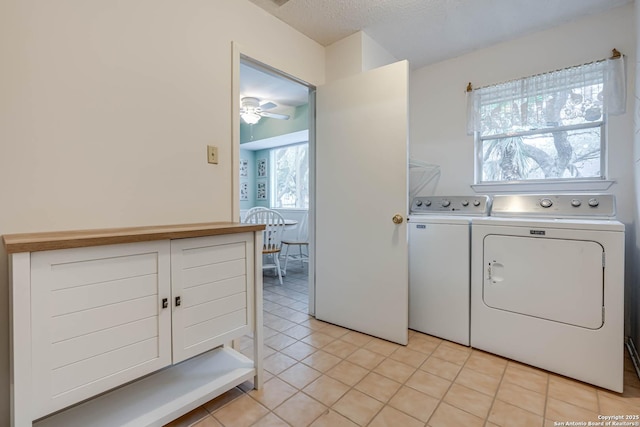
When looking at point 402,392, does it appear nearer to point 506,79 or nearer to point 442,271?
point 442,271

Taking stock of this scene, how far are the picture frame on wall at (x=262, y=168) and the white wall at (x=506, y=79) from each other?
3419 mm

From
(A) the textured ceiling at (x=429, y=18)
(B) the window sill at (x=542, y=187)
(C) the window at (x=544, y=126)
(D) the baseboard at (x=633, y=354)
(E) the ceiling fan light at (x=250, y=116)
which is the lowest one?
(D) the baseboard at (x=633, y=354)

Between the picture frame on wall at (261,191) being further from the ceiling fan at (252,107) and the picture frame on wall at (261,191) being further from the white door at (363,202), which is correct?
the white door at (363,202)

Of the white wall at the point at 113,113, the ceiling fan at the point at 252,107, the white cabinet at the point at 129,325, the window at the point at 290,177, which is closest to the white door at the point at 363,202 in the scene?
the white wall at the point at 113,113

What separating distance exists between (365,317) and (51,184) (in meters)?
2.02

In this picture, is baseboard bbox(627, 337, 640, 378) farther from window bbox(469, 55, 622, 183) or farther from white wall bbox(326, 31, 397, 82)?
white wall bbox(326, 31, 397, 82)

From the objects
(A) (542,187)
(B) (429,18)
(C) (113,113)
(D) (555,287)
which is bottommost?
(D) (555,287)

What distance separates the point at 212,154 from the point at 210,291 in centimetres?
86

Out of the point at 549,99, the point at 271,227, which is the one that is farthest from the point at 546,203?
the point at 271,227

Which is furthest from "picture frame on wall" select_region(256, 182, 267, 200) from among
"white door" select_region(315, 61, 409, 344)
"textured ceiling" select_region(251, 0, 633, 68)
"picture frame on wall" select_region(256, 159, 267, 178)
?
"textured ceiling" select_region(251, 0, 633, 68)

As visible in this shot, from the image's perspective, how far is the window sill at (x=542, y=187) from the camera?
2082 millimetres

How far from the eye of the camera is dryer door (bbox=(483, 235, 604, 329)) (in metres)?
1.60

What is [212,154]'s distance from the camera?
1.79 meters

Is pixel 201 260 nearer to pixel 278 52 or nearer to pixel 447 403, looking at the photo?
pixel 447 403
